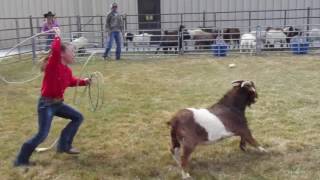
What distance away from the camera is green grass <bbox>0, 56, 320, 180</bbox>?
544cm

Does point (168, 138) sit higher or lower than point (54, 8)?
lower

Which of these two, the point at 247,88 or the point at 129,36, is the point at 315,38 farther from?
the point at 247,88

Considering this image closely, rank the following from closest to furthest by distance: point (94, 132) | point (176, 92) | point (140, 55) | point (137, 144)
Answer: point (137, 144), point (94, 132), point (176, 92), point (140, 55)

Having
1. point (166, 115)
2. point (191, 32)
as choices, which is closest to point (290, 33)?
point (191, 32)

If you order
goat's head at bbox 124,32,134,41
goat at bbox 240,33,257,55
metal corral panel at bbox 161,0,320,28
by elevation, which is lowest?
goat at bbox 240,33,257,55

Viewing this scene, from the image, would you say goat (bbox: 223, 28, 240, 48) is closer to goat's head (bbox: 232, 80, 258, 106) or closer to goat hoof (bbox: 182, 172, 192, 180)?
A: goat's head (bbox: 232, 80, 258, 106)

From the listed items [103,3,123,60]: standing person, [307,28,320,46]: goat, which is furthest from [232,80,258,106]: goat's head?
[307,28,320,46]: goat

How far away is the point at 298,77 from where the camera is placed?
459 inches

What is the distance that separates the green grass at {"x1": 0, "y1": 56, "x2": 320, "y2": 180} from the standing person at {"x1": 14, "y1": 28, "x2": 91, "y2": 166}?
11.9 inches

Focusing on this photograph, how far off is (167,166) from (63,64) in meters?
1.62

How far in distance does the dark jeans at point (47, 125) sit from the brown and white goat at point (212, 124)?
126cm

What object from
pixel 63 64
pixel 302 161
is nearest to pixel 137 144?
pixel 63 64

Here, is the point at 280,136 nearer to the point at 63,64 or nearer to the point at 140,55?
the point at 63,64

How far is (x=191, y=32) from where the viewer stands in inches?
724
